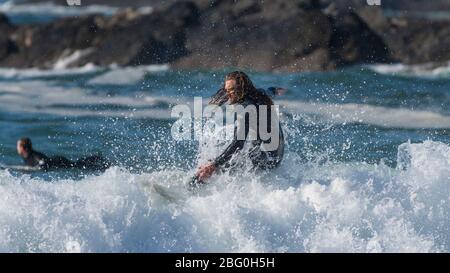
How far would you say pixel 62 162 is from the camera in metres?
12.0

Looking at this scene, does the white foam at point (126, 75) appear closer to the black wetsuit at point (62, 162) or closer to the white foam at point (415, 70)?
the white foam at point (415, 70)

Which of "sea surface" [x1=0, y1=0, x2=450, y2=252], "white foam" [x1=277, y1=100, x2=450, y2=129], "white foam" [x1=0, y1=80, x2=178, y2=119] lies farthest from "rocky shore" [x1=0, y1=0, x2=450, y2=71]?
"sea surface" [x1=0, y1=0, x2=450, y2=252]

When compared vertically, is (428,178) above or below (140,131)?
below

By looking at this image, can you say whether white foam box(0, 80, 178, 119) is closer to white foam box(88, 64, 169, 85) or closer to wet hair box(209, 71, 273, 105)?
white foam box(88, 64, 169, 85)

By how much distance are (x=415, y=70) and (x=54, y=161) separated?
9.12 meters

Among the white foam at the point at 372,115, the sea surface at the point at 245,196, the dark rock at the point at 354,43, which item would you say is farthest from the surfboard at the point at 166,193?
the dark rock at the point at 354,43

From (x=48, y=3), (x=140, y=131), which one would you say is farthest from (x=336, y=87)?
(x=48, y=3)

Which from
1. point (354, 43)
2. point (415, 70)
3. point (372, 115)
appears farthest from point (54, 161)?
point (415, 70)

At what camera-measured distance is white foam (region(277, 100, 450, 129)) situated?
14.9m

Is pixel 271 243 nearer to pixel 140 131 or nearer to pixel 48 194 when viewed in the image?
pixel 48 194

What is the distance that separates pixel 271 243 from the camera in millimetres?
8484

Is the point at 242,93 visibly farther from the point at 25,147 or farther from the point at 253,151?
the point at 25,147

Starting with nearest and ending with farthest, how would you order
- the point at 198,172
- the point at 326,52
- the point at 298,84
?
the point at 198,172, the point at 298,84, the point at 326,52

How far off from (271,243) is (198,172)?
3.85ft
